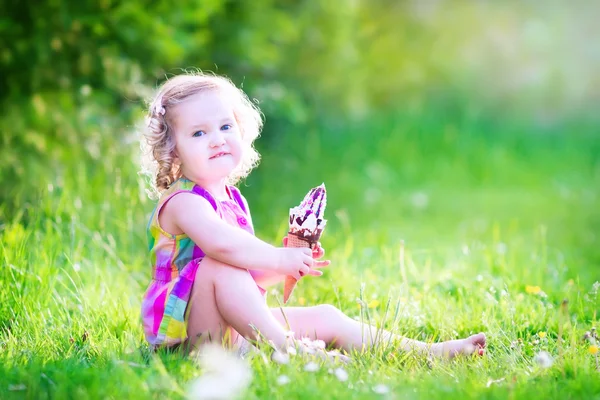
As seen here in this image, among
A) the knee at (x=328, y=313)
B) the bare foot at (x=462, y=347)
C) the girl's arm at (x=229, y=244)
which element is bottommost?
the bare foot at (x=462, y=347)

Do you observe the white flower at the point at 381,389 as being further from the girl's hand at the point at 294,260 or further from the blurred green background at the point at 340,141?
the blurred green background at the point at 340,141

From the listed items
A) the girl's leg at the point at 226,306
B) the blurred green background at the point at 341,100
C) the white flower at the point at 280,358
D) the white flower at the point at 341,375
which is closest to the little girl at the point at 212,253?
the girl's leg at the point at 226,306

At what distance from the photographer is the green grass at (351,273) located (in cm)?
221

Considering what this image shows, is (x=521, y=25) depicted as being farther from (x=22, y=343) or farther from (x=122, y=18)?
(x=22, y=343)

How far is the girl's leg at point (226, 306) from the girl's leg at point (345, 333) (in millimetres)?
232

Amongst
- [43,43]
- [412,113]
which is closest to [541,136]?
[412,113]

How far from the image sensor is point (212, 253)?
8.11 ft

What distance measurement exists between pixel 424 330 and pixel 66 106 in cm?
310

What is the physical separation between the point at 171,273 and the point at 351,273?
124 cm

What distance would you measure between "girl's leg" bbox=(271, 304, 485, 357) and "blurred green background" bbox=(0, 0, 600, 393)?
344mm

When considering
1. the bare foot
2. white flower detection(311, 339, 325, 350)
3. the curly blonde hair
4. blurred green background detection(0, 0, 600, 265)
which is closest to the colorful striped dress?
the curly blonde hair

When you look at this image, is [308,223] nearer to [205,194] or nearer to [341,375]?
[205,194]

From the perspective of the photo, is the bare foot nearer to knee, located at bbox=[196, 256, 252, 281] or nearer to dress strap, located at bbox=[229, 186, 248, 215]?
knee, located at bbox=[196, 256, 252, 281]

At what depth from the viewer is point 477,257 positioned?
155 inches
